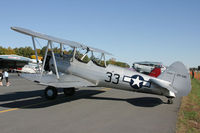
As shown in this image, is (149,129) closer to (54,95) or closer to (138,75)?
(138,75)

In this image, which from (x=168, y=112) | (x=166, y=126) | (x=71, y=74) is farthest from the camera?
(x=71, y=74)

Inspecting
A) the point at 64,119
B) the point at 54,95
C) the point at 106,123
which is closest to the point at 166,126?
the point at 106,123

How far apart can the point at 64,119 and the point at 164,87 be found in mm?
4298

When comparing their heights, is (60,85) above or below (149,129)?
above

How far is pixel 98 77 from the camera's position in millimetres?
8641

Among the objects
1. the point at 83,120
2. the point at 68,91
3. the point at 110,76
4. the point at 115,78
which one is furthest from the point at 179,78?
the point at 68,91

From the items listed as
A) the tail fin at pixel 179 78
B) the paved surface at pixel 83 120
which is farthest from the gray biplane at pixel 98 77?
the paved surface at pixel 83 120

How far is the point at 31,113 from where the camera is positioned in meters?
5.91

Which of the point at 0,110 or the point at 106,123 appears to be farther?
the point at 0,110

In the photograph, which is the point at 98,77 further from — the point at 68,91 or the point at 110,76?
the point at 68,91

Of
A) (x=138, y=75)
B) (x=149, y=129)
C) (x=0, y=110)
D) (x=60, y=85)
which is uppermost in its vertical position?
(x=138, y=75)

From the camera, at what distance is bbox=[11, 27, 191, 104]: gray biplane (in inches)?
286

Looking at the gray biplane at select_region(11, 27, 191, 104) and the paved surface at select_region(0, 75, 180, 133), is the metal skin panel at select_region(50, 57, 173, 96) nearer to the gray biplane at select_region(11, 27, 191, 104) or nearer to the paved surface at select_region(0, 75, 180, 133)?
the gray biplane at select_region(11, 27, 191, 104)

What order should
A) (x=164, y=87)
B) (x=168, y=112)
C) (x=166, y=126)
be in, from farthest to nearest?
(x=164, y=87), (x=168, y=112), (x=166, y=126)
